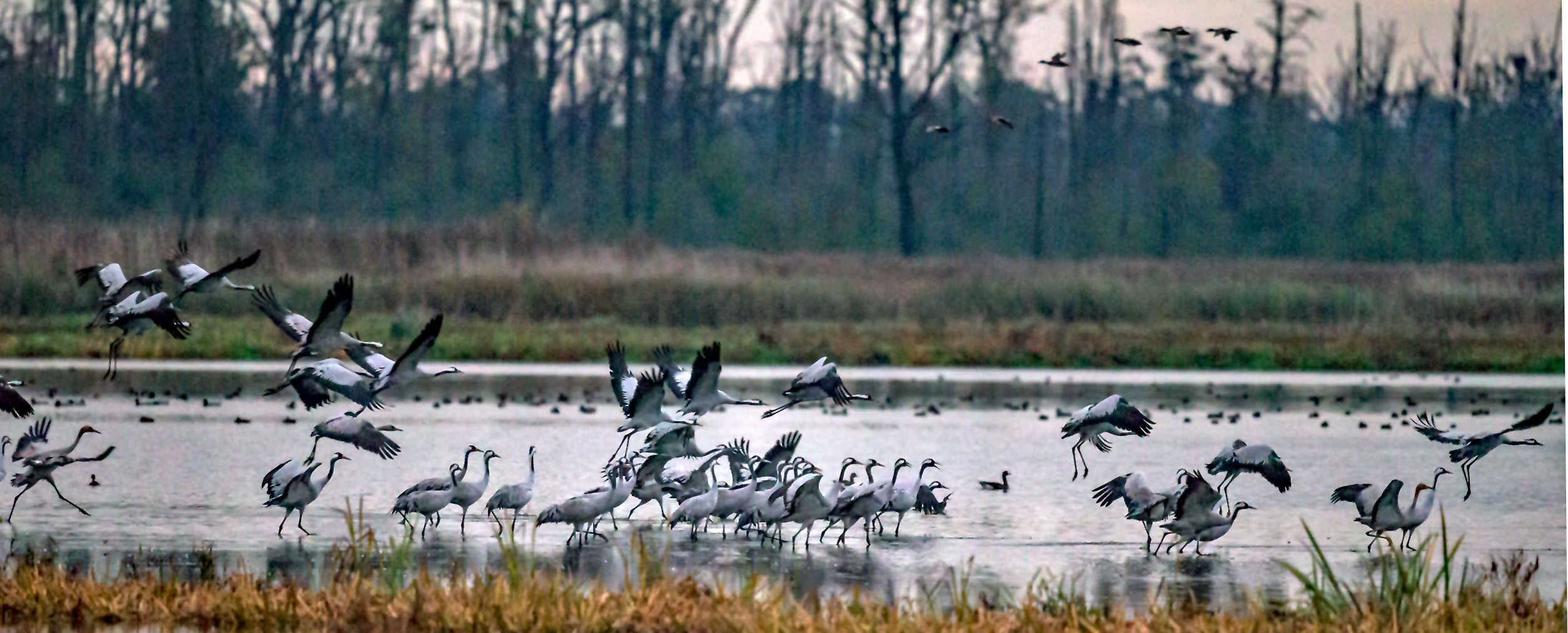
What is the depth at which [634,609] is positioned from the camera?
24.4 feet

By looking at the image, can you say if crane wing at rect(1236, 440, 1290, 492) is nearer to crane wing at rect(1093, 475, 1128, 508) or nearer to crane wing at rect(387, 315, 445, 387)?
crane wing at rect(1093, 475, 1128, 508)

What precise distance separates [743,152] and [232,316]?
24945 millimetres

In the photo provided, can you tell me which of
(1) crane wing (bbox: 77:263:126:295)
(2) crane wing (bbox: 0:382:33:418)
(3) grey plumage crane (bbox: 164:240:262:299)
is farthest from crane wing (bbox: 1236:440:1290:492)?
(2) crane wing (bbox: 0:382:33:418)

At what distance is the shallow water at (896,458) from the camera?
9867 mm

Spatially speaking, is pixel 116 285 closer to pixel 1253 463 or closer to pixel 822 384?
pixel 822 384

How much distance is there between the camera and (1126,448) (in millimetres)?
16094

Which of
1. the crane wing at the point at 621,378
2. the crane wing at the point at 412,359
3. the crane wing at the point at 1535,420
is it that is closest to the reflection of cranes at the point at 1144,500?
the crane wing at the point at 1535,420

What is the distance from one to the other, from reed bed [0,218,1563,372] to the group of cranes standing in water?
1399 cm

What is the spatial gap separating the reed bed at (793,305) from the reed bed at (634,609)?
17.2 meters

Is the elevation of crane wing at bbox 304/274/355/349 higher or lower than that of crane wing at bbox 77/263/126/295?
lower

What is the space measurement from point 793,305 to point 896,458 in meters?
14.7

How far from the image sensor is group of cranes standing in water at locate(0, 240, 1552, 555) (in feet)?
32.6

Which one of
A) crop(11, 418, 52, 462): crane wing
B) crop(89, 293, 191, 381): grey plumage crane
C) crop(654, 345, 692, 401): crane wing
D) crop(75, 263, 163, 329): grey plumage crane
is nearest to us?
crop(89, 293, 191, 381): grey plumage crane

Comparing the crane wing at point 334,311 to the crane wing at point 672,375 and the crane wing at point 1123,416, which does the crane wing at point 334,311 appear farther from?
the crane wing at point 1123,416
